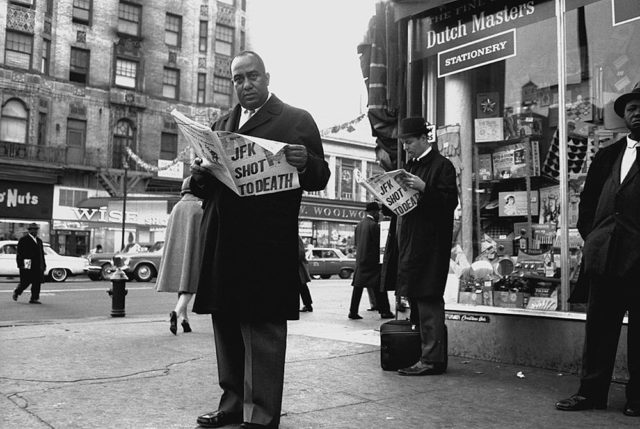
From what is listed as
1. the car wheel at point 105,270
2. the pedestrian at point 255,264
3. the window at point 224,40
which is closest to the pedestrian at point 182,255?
the pedestrian at point 255,264

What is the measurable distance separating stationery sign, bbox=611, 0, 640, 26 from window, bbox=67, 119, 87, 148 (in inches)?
1354

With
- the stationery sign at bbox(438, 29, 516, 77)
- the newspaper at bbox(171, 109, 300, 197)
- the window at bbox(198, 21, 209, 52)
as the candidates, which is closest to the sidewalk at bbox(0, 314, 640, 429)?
the newspaper at bbox(171, 109, 300, 197)

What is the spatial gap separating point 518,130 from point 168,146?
3430cm

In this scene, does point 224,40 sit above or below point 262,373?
above

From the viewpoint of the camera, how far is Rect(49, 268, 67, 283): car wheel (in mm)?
23797

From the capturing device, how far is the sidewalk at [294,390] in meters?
3.75

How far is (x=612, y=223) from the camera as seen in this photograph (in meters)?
4.16

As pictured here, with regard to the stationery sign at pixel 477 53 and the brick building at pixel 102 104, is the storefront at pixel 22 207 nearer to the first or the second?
the brick building at pixel 102 104

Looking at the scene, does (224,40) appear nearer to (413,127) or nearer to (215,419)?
(413,127)

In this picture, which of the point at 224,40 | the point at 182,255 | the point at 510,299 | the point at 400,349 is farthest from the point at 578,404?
the point at 224,40

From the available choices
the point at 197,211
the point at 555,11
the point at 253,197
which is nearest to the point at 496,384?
the point at 253,197

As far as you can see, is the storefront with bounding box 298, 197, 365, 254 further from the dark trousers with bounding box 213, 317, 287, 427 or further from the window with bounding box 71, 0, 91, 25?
the dark trousers with bounding box 213, 317, 287, 427

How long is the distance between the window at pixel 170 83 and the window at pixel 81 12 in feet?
17.0

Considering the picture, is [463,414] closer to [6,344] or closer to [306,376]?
[306,376]
